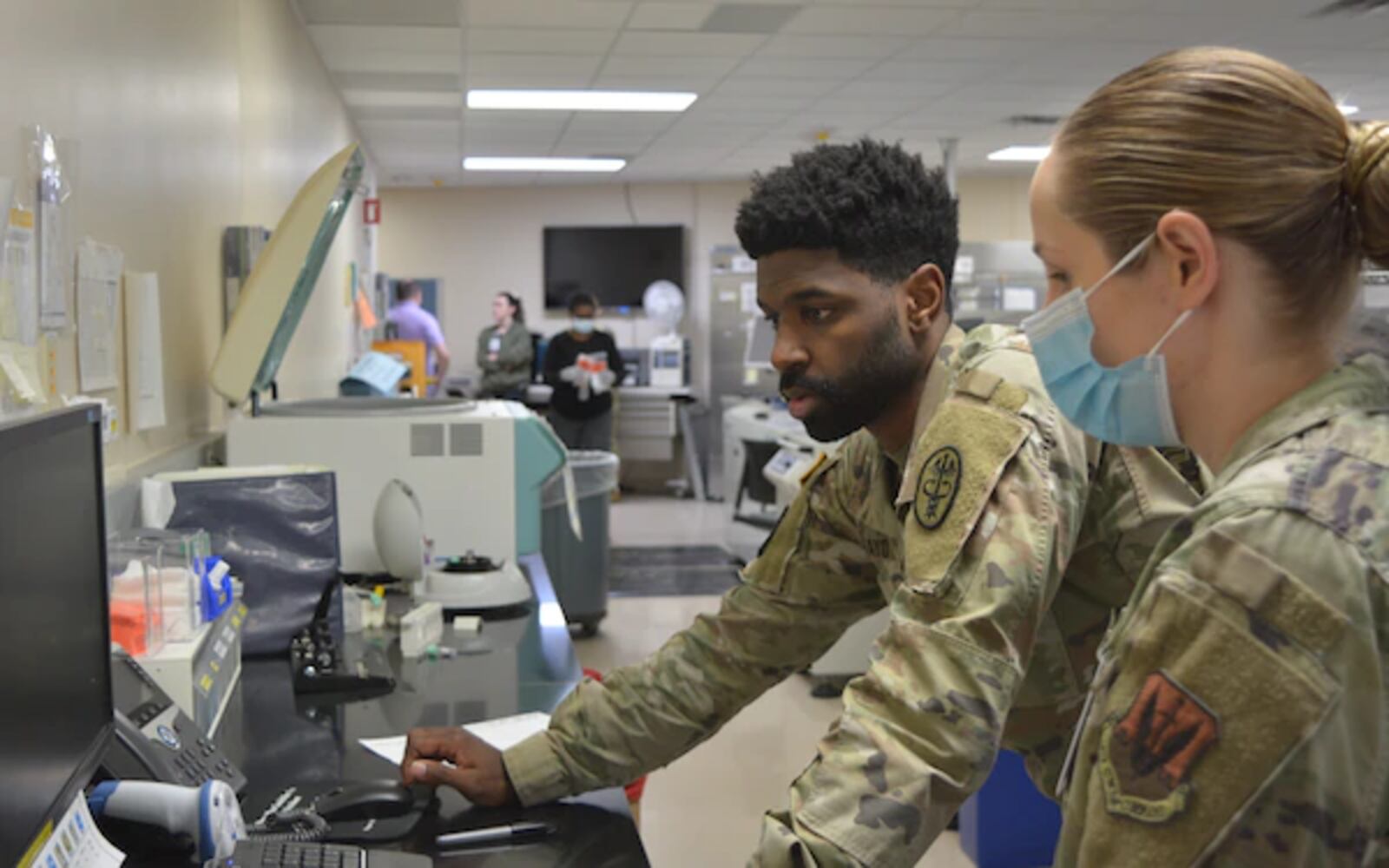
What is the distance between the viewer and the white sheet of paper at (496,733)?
5.51 feet

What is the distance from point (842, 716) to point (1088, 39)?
17.2ft

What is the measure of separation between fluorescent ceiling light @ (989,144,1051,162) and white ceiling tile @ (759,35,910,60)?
3433 mm

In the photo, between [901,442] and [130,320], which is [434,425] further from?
[901,442]

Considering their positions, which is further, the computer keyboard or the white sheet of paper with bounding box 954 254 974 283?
the white sheet of paper with bounding box 954 254 974 283

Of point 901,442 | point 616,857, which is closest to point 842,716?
point 616,857

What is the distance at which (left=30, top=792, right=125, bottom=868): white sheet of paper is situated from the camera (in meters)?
0.98

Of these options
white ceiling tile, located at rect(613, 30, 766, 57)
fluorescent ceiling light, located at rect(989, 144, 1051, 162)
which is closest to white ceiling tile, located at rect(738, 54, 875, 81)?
white ceiling tile, located at rect(613, 30, 766, 57)

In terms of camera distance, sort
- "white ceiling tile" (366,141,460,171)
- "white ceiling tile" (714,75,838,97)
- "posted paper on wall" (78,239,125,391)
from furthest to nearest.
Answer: "white ceiling tile" (366,141,460,171)
"white ceiling tile" (714,75,838,97)
"posted paper on wall" (78,239,125,391)

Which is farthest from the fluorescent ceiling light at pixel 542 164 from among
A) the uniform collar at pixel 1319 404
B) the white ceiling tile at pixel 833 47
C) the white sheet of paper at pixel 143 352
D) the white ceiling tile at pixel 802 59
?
the uniform collar at pixel 1319 404

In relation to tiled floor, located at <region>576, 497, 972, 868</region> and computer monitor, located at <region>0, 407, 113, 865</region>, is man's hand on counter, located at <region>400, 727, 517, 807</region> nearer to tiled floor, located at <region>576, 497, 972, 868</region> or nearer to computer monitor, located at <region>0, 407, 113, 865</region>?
computer monitor, located at <region>0, 407, 113, 865</region>

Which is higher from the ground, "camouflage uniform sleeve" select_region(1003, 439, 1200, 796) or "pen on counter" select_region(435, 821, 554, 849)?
"camouflage uniform sleeve" select_region(1003, 439, 1200, 796)

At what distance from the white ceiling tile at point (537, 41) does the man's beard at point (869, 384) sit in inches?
167

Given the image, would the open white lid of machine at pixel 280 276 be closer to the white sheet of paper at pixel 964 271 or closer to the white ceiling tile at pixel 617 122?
the white ceiling tile at pixel 617 122

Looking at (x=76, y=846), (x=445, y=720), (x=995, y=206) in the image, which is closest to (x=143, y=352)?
(x=445, y=720)
